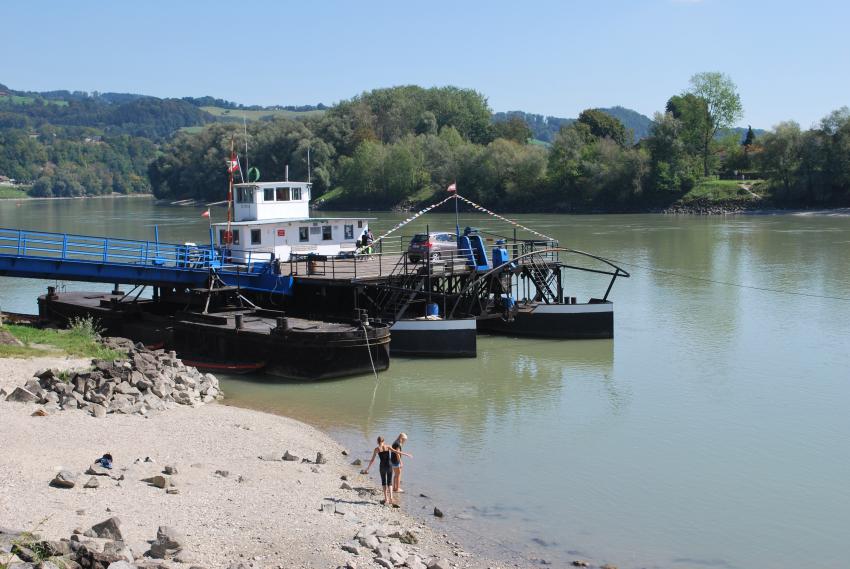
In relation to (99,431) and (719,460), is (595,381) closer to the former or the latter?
(719,460)

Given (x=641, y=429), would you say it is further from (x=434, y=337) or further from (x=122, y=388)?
(x=122, y=388)

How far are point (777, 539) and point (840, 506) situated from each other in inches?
87.7

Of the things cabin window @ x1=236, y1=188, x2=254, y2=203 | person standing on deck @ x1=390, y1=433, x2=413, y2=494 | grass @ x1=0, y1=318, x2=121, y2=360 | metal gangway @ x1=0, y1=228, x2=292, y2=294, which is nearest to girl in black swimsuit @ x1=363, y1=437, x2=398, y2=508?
person standing on deck @ x1=390, y1=433, x2=413, y2=494

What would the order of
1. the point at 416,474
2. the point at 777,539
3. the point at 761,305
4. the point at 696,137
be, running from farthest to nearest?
the point at 696,137
the point at 761,305
the point at 416,474
the point at 777,539

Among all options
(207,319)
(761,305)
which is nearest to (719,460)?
(207,319)

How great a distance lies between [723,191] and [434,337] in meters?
81.8

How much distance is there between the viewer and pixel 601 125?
129375 millimetres

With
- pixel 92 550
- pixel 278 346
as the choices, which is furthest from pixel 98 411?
pixel 92 550

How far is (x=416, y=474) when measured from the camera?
18.2 m

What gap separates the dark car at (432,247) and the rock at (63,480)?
15941 mm

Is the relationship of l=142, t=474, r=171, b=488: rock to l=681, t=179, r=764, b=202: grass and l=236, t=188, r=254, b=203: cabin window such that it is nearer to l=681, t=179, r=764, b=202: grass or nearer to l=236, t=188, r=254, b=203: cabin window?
l=236, t=188, r=254, b=203: cabin window

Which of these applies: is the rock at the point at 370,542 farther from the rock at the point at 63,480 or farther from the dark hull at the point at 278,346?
the dark hull at the point at 278,346

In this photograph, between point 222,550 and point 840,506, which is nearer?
point 222,550

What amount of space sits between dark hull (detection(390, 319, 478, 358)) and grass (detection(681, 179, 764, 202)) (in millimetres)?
78894
